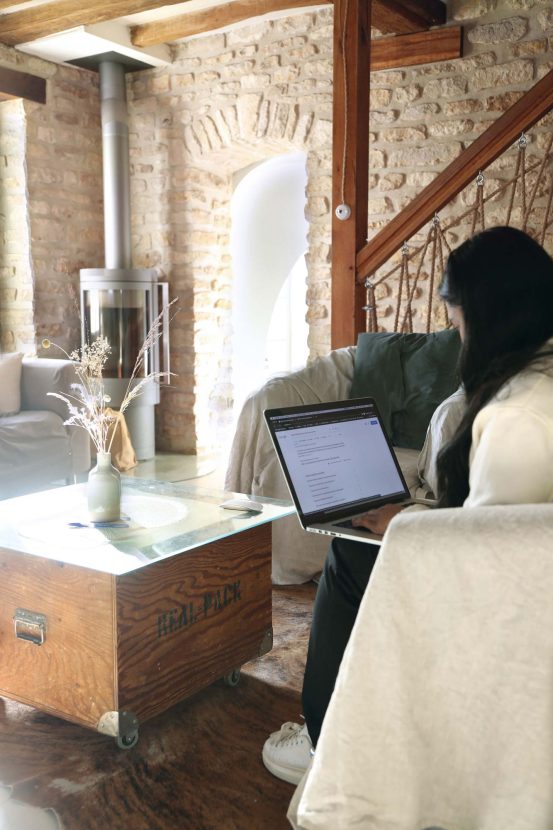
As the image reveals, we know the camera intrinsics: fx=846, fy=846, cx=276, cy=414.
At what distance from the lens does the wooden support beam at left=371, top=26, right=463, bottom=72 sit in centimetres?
486

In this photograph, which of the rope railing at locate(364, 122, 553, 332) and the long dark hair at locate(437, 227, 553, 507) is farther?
the rope railing at locate(364, 122, 553, 332)

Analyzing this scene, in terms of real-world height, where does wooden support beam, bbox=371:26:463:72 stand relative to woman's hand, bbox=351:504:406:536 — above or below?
above

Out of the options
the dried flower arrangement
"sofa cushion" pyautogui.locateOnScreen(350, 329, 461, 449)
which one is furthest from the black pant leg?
"sofa cushion" pyautogui.locateOnScreen(350, 329, 461, 449)

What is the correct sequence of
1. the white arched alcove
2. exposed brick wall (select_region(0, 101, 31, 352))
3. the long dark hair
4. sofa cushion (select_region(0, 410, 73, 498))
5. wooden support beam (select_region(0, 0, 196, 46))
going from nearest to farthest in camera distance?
the long dark hair < sofa cushion (select_region(0, 410, 73, 498)) < wooden support beam (select_region(0, 0, 196, 46)) < exposed brick wall (select_region(0, 101, 31, 352)) < the white arched alcove

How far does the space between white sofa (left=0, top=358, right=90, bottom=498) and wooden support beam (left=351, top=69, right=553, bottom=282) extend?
1.92 m

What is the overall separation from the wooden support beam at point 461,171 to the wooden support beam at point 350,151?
84mm

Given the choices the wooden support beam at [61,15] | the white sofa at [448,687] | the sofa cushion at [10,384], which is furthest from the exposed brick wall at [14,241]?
the white sofa at [448,687]

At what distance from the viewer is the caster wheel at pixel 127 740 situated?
1.99 meters

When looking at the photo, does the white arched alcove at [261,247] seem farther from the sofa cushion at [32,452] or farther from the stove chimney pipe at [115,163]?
the sofa cushion at [32,452]

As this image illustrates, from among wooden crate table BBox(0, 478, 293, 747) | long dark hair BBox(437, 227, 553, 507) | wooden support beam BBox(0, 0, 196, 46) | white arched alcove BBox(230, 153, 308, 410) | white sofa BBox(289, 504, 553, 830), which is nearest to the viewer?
white sofa BBox(289, 504, 553, 830)

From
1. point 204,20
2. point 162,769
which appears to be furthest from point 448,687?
point 204,20

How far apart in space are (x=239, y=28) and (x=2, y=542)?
4590mm

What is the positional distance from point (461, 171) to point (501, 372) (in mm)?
2525

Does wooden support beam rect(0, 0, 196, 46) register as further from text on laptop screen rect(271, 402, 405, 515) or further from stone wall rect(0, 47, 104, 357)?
text on laptop screen rect(271, 402, 405, 515)
